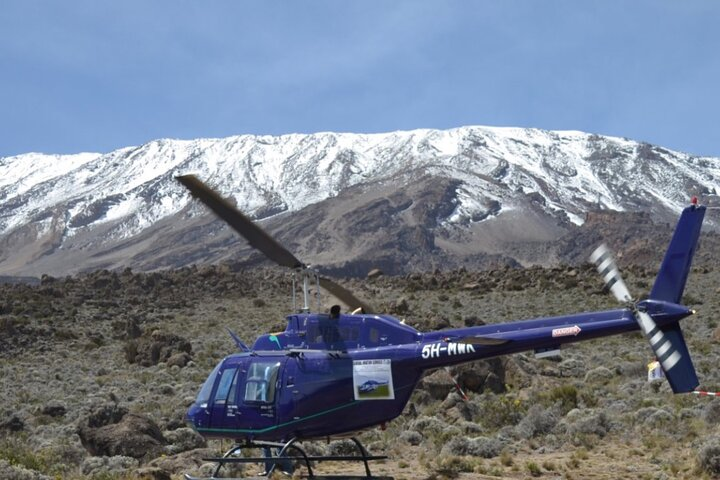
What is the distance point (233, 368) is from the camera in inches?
603

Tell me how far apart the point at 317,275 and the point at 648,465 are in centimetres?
712

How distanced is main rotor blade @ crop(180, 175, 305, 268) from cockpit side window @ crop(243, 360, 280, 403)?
1917mm

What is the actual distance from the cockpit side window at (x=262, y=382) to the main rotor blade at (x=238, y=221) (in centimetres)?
192

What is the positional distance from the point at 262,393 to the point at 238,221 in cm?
327

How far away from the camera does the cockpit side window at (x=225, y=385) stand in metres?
15.2

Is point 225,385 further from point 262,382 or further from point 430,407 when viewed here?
point 430,407

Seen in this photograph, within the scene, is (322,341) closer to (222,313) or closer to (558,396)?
(558,396)

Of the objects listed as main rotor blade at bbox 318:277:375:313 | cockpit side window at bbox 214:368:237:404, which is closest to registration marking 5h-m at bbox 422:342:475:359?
main rotor blade at bbox 318:277:375:313

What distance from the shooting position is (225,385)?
50.0 feet

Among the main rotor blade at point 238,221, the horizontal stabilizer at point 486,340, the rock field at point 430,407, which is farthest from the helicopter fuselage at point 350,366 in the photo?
the rock field at point 430,407

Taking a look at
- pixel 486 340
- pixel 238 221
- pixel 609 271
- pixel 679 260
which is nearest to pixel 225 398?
pixel 238 221

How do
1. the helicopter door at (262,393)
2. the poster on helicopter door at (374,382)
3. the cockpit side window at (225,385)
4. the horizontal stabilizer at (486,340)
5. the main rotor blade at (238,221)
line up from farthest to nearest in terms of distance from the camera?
the cockpit side window at (225,385) → the helicopter door at (262,393) → the poster on helicopter door at (374,382) → the horizontal stabilizer at (486,340) → the main rotor blade at (238,221)

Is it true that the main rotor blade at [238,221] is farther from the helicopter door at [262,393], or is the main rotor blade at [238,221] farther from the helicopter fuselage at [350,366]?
the helicopter door at [262,393]

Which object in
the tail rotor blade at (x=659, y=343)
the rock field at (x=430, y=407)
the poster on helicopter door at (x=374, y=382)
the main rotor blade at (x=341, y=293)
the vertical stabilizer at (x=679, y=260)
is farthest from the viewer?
the rock field at (x=430, y=407)
